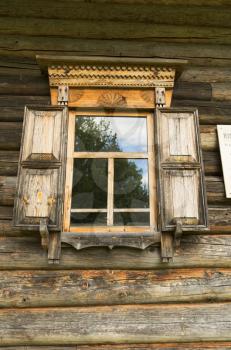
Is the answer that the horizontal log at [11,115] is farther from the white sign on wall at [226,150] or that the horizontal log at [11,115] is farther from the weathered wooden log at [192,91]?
the white sign on wall at [226,150]

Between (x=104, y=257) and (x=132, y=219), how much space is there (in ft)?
1.21

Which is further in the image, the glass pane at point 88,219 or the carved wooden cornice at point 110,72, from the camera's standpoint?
the carved wooden cornice at point 110,72

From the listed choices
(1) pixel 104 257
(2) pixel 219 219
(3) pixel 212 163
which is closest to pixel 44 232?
(1) pixel 104 257

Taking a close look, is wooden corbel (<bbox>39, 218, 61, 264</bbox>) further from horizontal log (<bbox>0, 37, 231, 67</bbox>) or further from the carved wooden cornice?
horizontal log (<bbox>0, 37, 231, 67</bbox>)

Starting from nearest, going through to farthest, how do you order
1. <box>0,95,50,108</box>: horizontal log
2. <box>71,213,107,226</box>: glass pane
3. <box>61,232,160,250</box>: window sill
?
<box>61,232,160,250</box>: window sill < <box>71,213,107,226</box>: glass pane < <box>0,95,50,108</box>: horizontal log

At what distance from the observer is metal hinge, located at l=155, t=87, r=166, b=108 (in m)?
2.61

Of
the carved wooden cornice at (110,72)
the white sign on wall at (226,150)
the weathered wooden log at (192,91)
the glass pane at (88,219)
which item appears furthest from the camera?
the weathered wooden log at (192,91)

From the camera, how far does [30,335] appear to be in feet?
6.95

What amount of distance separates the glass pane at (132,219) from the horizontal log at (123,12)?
6.42 feet

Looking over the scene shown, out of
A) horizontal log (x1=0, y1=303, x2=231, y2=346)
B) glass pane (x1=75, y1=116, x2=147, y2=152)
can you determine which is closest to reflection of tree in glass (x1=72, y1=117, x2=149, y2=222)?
glass pane (x1=75, y1=116, x2=147, y2=152)

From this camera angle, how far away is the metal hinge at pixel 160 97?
8.57 feet

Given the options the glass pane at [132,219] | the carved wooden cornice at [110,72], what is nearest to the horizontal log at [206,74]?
the carved wooden cornice at [110,72]

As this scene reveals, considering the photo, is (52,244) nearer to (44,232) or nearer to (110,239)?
(44,232)

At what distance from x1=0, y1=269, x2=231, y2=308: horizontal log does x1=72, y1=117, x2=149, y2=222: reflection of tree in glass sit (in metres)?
0.55
